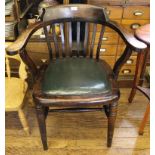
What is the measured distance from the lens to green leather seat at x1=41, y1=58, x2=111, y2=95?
1.14 metres

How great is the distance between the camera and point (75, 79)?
1188mm

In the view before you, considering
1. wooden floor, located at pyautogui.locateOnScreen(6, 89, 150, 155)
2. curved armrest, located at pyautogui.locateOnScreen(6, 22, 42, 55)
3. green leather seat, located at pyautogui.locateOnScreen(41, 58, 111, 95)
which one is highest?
curved armrest, located at pyautogui.locateOnScreen(6, 22, 42, 55)

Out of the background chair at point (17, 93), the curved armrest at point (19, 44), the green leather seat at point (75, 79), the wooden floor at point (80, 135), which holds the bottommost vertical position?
the wooden floor at point (80, 135)

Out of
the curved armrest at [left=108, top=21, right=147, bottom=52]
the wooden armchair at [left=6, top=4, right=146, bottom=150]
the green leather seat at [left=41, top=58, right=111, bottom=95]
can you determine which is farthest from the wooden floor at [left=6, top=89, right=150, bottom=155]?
the curved armrest at [left=108, top=21, right=147, bottom=52]

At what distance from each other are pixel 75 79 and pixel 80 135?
21.5 inches

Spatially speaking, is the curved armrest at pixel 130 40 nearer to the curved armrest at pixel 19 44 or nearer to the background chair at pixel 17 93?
the curved armrest at pixel 19 44

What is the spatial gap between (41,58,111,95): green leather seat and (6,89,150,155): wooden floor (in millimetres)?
512

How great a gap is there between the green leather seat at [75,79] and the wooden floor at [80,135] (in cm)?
51

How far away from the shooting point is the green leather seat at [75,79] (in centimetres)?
114

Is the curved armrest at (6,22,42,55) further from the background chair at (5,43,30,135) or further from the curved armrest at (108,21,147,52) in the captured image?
the curved armrest at (108,21,147,52)

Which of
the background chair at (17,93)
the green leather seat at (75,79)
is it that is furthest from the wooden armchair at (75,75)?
the background chair at (17,93)

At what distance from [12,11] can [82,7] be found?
0.62 metres

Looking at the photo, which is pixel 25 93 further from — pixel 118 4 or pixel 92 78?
pixel 118 4

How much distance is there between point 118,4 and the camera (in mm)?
1522
